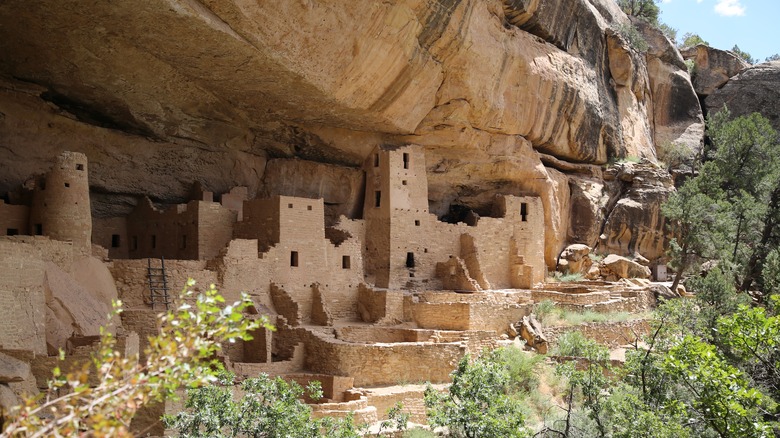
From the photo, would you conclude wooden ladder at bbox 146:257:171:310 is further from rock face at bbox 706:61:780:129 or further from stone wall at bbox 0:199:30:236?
rock face at bbox 706:61:780:129

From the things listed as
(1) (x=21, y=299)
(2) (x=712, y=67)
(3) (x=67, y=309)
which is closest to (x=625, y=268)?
(2) (x=712, y=67)

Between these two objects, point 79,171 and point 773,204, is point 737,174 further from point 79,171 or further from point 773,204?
point 79,171

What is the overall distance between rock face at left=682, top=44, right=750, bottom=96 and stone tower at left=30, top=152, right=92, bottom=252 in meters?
29.8

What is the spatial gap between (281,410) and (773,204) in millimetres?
19499

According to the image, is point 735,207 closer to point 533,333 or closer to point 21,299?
point 533,333

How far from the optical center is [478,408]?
13.0 meters

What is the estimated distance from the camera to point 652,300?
25422 mm

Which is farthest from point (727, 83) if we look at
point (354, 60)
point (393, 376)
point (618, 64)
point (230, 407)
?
point (230, 407)

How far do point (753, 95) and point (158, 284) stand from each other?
2972cm

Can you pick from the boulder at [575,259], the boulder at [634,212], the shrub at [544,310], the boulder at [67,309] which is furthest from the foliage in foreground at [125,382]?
the boulder at [634,212]

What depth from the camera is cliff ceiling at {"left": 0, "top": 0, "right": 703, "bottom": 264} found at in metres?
17.0

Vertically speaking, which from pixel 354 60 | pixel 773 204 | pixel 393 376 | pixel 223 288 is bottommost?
pixel 393 376

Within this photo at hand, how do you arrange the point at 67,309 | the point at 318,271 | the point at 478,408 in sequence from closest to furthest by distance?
the point at 478,408 < the point at 67,309 < the point at 318,271

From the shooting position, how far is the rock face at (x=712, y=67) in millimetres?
38094
